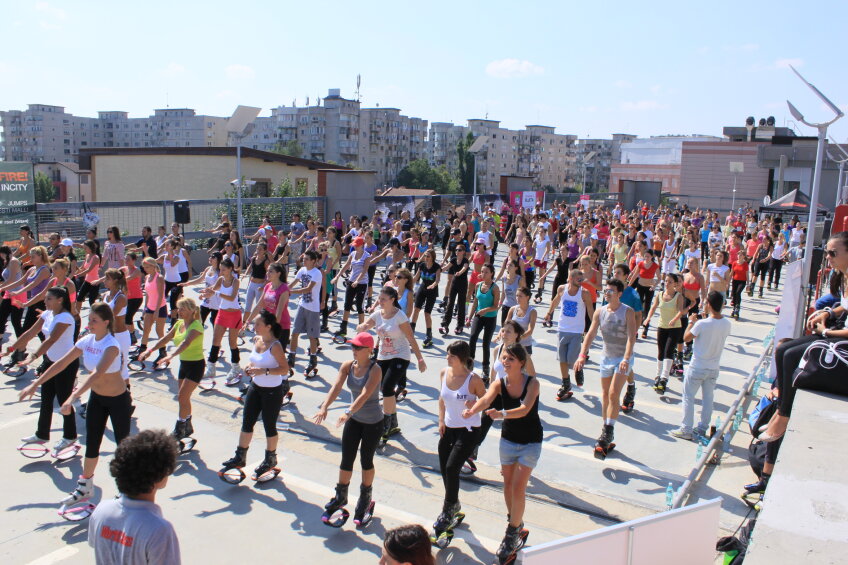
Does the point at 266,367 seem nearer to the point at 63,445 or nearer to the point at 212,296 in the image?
the point at 63,445

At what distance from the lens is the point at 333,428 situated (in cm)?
789

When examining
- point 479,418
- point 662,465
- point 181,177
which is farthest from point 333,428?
point 181,177

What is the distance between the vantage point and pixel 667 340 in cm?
940

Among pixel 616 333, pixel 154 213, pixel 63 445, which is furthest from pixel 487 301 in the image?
pixel 154 213

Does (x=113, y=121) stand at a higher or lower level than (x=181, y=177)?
higher

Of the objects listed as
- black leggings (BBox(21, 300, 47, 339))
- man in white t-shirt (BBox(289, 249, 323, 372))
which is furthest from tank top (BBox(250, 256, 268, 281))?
black leggings (BBox(21, 300, 47, 339))

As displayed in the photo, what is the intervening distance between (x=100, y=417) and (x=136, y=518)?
321 centimetres

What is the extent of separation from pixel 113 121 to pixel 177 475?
19101cm

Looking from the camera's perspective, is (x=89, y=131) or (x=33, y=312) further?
(x=89, y=131)

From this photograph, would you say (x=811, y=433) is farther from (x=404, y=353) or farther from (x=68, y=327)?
(x=68, y=327)

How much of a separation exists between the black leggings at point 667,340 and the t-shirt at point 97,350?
7007 millimetres

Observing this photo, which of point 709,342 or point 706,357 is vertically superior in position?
point 709,342

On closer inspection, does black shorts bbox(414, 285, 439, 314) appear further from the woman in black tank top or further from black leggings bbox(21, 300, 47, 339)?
the woman in black tank top

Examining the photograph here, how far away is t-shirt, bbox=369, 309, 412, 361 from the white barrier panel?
429 cm
